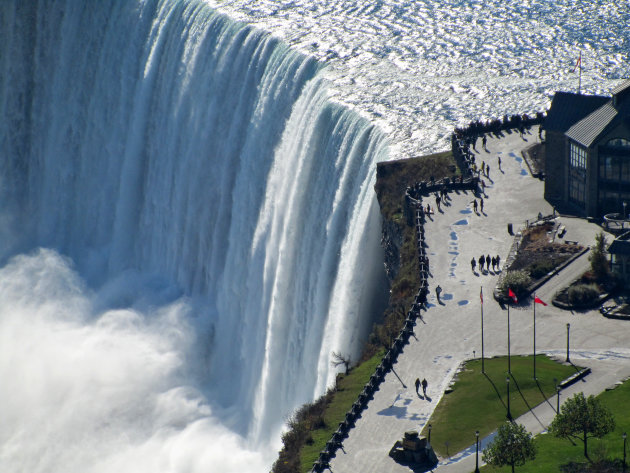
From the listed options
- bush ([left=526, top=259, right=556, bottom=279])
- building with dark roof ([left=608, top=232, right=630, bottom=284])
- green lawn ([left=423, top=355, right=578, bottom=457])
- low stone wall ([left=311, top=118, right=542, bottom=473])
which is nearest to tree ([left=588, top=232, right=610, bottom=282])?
building with dark roof ([left=608, top=232, right=630, bottom=284])

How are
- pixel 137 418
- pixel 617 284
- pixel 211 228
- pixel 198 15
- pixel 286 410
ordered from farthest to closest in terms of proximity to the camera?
pixel 198 15 < pixel 211 228 < pixel 137 418 < pixel 286 410 < pixel 617 284

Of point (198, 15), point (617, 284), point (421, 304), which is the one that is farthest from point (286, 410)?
point (198, 15)

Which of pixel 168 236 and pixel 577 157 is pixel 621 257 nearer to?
pixel 577 157

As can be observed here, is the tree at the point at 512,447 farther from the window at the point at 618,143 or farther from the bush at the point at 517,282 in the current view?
the window at the point at 618,143

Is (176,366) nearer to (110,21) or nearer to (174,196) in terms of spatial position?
(174,196)

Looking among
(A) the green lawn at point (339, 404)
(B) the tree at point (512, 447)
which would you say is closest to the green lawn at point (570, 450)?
(B) the tree at point (512, 447)
